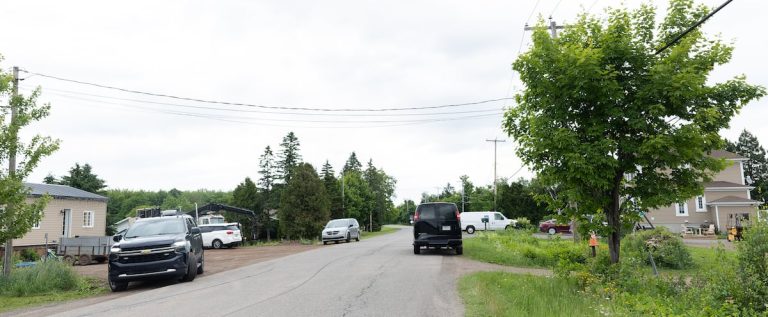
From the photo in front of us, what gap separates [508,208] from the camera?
63.4m

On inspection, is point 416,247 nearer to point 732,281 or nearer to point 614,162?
point 614,162

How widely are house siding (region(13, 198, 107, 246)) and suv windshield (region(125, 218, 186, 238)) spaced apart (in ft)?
63.1

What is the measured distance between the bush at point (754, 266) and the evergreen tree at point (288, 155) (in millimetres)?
64126

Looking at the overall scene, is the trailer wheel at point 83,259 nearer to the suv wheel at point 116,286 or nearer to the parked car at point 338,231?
the suv wheel at point 116,286

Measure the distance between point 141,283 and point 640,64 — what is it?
1300 centimetres

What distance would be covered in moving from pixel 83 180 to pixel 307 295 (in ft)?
219

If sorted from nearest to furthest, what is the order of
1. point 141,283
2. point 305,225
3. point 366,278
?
1. point 366,278
2. point 141,283
3. point 305,225

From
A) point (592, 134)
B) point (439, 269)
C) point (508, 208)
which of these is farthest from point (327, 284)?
point (508, 208)

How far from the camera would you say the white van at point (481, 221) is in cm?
4778

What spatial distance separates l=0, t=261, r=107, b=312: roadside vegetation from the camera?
465 inches

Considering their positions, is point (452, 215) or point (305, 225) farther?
point (305, 225)

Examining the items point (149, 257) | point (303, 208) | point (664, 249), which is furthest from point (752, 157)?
point (149, 257)

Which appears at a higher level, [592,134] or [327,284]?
[592,134]

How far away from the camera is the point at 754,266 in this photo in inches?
270
